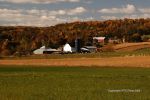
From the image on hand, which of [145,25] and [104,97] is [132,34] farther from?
[104,97]

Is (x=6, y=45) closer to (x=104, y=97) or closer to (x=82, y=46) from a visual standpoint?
(x=82, y=46)

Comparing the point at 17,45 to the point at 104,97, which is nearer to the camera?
the point at 104,97

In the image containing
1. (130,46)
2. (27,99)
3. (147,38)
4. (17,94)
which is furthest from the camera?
(147,38)

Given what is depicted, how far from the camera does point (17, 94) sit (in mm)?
22812

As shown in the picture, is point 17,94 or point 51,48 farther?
point 51,48

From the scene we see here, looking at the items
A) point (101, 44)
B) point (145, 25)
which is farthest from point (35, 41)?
point (145, 25)

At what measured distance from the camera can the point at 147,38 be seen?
17312 centimetres

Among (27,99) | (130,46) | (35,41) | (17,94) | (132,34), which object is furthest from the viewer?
(35,41)

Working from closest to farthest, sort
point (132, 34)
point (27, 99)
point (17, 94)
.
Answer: point (27, 99), point (17, 94), point (132, 34)

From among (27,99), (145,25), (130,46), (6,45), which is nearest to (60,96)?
(27,99)

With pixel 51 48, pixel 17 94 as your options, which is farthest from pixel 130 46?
pixel 17 94

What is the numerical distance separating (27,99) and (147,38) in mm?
155626

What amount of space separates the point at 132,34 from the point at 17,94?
164 metres

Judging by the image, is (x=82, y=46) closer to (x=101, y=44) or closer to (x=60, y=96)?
(x=101, y=44)
